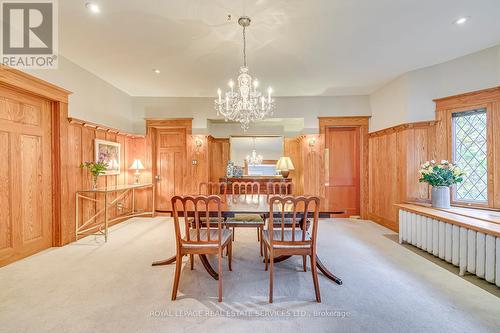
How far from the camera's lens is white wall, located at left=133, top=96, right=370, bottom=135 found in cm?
495

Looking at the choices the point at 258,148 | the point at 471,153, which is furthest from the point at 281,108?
the point at 471,153

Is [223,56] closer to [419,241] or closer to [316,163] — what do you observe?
[316,163]

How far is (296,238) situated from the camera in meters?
2.16

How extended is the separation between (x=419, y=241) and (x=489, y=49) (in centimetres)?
293

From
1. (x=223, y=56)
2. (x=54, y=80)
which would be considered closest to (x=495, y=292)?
(x=223, y=56)

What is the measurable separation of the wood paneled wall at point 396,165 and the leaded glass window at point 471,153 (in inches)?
12.2

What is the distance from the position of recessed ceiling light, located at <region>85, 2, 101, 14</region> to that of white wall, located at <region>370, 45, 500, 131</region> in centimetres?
469

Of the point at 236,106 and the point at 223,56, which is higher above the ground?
the point at 223,56

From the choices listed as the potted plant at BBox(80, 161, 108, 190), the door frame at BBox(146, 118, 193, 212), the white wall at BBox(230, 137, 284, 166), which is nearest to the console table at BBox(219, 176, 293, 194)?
the white wall at BBox(230, 137, 284, 166)

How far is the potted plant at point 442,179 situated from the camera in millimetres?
2987

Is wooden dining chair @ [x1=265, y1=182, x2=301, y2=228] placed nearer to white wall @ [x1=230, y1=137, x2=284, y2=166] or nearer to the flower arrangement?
white wall @ [x1=230, y1=137, x2=284, y2=166]

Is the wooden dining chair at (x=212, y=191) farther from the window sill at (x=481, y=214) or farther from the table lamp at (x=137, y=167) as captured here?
the window sill at (x=481, y=214)

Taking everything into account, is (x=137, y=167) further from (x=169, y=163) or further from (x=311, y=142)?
(x=311, y=142)

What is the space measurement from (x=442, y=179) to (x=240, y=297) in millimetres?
3185
